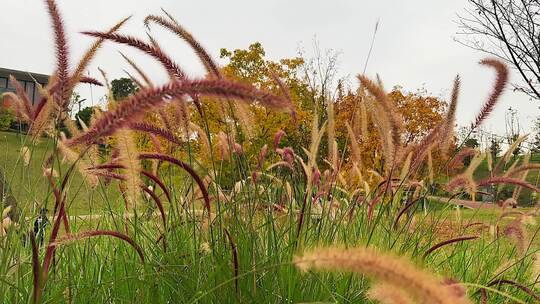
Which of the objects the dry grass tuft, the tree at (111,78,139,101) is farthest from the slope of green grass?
the dry grass tuft

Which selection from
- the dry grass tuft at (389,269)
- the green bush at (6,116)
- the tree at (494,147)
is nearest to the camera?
the dry grass tuft at (389,269)

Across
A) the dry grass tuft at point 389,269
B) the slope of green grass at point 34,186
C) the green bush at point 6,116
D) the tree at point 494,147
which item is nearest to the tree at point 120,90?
the slope of green grass at point 34,186

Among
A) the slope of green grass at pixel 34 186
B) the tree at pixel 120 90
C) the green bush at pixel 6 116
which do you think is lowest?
the slope of green grass at pixel 34 186

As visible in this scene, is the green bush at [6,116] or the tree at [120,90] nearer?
the tree at [120,90]

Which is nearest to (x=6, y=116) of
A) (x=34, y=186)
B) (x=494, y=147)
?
(x=494, y=147)

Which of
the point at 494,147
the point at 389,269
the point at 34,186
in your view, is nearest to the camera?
the point at 389,269

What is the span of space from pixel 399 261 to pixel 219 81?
1.57ft

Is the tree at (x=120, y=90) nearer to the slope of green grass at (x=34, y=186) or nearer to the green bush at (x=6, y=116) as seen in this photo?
the slope of green grass at (x=34, y=186)

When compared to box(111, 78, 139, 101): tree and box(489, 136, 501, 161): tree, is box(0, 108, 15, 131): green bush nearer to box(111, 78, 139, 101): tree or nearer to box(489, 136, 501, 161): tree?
box(111, 78, 139, 101): tree

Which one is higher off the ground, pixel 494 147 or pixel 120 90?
pixel 120 90

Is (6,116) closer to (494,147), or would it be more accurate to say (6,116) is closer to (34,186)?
(494,147)

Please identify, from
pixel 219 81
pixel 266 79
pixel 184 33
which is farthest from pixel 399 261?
pixel 266 79

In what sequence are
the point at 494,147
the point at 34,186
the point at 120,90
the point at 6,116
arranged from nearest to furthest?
1. the point at 34,186
2. the point at 494,147
3. the point at 6,116
4. the point at 120,90

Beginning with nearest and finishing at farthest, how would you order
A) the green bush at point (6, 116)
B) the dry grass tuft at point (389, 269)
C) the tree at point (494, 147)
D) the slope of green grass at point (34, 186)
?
1. the dry grass tuft at point (389, 269)
2. the slope of green grass at point (34, 186)
3. the green bush at point (6, 116)
4. the tree at point (494, 147)
